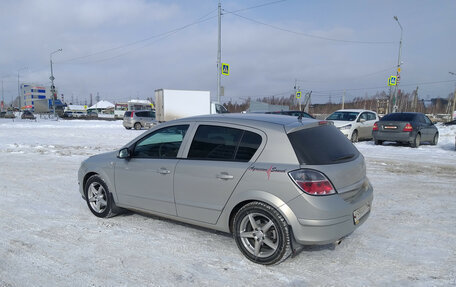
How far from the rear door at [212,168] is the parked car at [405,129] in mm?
11964

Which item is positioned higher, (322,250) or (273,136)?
(273,136)

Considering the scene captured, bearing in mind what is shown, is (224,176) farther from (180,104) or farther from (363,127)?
(180,104)

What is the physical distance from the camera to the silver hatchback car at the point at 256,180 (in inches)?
124

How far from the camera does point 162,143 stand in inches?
170

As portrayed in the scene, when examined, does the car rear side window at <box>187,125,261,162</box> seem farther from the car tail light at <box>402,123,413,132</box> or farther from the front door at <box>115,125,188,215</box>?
the car tail light at <box>402,123,413,132</box>

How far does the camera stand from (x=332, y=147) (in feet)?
11.7

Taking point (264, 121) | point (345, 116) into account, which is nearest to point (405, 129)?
point (345, 116)

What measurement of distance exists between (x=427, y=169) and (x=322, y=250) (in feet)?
22.1

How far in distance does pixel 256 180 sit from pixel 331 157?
2.82 feet

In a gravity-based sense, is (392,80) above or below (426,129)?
above

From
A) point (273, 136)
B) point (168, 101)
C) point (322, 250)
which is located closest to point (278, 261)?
point (322, 250)

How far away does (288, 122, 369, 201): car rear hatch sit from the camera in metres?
3.22

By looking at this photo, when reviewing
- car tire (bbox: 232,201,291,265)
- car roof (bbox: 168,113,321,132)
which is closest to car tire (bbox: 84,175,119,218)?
car roof (bbox: 168,113,321,132)

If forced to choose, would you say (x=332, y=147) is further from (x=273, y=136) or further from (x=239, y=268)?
(x=239, y=268)
